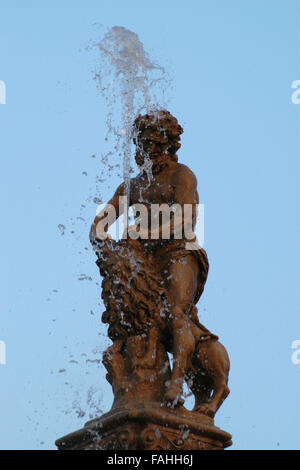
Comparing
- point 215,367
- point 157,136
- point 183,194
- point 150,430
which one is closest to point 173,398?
point 150,430

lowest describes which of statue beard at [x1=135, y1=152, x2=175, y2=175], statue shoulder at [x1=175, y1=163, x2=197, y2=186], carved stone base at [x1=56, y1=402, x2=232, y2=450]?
carved stone base at [x1=56, y1=402, x2=232, y2=450]

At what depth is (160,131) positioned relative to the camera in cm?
1328

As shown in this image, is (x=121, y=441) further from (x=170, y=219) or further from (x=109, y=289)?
(x=170, y=219)

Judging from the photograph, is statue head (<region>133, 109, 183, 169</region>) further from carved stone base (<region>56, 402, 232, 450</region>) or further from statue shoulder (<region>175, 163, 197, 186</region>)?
carved stone base (<region>56, 402, 232, 450</region>)

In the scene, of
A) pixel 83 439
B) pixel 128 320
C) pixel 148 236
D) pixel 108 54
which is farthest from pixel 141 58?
pixel 83 439

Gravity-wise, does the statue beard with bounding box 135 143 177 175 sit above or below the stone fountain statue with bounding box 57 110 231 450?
above

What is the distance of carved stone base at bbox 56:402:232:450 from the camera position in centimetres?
1136

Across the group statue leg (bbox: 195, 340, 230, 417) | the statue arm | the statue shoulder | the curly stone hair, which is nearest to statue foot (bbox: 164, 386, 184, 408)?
Result: statue leg (bbox: 195, 340, 230, 417)

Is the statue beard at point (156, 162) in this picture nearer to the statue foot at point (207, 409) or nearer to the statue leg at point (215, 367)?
the statue leg at point (215, 367)

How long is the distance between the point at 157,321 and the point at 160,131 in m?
2.29

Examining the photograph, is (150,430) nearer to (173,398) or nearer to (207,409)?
(173,398)

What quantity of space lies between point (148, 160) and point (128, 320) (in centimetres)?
202

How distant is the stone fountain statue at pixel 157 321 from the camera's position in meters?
11.6

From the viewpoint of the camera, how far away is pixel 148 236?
41.9ft
